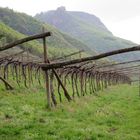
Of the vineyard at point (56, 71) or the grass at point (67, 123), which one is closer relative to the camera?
the grass at point (67, 123)

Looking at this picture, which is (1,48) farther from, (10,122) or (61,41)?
(61,41)

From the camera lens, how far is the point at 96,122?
1580 centimetres

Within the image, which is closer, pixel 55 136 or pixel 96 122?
pixel 55 136

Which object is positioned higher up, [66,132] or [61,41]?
[61,41]

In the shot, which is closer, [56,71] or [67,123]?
[67,123]

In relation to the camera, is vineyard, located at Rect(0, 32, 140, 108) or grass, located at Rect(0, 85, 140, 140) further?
vineyard, located at Rect(0, 32, 140, 108)

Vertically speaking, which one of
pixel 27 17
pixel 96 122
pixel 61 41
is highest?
pixel 27 17

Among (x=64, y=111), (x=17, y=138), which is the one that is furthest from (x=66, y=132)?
(x=64, y=111)

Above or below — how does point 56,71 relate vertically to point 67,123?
above

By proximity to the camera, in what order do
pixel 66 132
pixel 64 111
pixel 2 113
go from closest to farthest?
pixel 66 132 → pixel 2 113 → pixel 64 111

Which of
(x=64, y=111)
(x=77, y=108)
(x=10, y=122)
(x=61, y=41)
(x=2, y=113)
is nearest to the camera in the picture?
(x=10, y=122)

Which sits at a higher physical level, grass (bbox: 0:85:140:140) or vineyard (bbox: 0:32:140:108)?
vineyard (bbox: 0:32:140:108)

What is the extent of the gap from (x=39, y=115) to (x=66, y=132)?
3608 mm

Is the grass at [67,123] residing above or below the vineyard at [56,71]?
below
